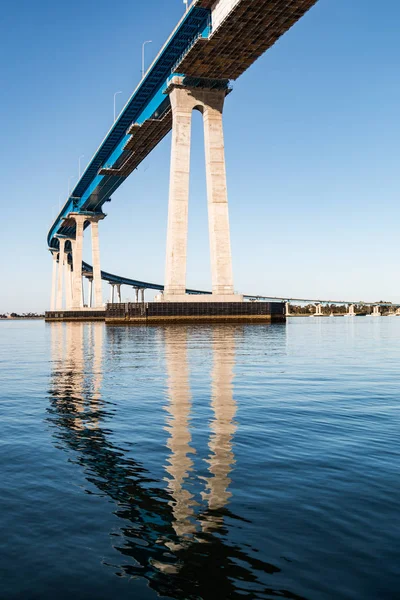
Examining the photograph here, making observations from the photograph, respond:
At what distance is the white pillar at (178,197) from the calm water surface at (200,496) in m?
43.7

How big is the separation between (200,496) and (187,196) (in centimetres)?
5310

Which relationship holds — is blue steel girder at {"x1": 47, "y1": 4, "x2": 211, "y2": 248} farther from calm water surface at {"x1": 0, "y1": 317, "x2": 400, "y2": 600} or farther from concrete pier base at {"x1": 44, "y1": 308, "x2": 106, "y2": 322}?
calm water surface at {"x1": 0, "y1": 317, "x2": 400, "y2": 600}

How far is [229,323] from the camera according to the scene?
2327 inches

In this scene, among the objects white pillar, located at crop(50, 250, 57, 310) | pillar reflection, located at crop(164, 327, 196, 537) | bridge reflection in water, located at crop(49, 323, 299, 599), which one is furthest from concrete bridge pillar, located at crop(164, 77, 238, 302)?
white pillar, located at crop(50, 250, 57, 310)

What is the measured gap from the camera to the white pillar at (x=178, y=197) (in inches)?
2227

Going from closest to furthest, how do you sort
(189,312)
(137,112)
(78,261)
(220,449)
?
(220,449)
(189,312)
(137,112)
(78,261)

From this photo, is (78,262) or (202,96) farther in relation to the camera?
(78,262)

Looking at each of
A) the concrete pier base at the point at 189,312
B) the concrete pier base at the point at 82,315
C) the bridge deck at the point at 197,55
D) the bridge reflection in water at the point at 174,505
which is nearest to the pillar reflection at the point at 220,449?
the bridge reflection in water at the point at 174,505

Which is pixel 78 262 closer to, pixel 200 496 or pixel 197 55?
pixel 197 55

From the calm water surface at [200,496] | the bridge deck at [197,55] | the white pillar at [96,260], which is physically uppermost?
the bridge deck at [197,55]

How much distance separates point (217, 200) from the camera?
57.3 meters

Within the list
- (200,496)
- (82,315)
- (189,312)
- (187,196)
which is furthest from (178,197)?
(82,315)

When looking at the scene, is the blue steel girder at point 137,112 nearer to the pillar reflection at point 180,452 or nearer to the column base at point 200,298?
the column base at point 200,298

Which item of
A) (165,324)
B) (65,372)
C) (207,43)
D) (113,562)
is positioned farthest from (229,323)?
(113,562)
